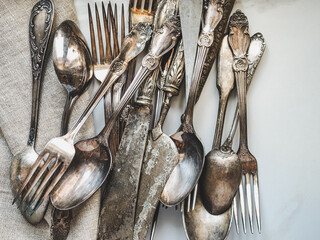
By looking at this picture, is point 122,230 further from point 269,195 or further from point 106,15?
point 106,15

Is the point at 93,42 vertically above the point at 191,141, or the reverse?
the point at 93,42

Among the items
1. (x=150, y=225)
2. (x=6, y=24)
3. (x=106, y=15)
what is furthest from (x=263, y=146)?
(x=6, y=24)

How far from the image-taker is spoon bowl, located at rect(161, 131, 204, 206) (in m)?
0.67

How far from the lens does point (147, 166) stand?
0.68 metres

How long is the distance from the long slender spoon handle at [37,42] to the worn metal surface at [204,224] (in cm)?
32

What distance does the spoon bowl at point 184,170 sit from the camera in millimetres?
669

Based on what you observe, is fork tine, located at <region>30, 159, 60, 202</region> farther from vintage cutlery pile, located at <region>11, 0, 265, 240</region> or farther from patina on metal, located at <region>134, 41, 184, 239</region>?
patina on metal, located at <region>134, 41, 184, 239</region>

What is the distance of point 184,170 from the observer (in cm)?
69

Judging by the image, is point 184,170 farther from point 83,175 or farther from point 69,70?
point 69,70

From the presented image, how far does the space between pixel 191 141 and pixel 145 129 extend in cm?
9

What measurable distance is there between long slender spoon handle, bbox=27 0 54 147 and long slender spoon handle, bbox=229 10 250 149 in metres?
0.35

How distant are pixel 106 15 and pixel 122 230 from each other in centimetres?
41

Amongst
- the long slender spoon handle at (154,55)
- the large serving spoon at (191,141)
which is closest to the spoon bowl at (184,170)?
the large serving spoon at (191,141)

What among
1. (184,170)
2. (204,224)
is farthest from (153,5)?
(204,224)
